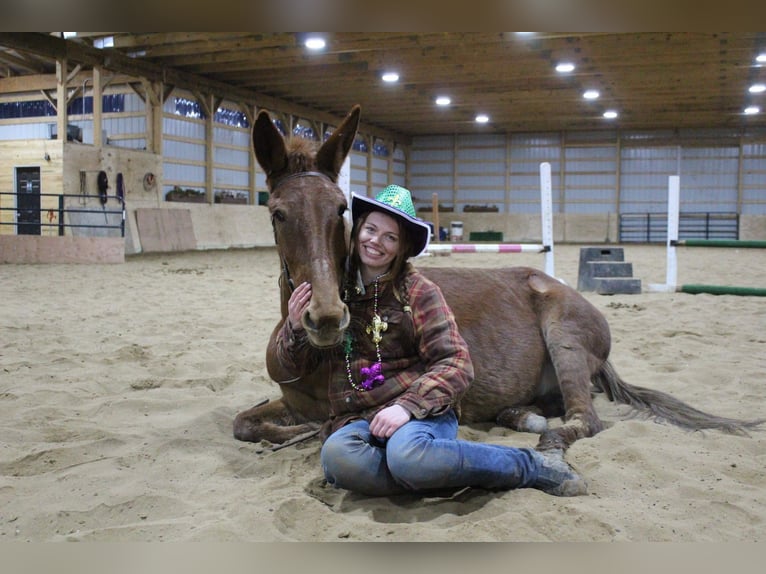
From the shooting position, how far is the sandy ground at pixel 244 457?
2.09m

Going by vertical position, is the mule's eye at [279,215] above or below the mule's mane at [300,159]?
below

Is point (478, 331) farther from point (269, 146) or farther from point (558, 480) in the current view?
point (269, 146)

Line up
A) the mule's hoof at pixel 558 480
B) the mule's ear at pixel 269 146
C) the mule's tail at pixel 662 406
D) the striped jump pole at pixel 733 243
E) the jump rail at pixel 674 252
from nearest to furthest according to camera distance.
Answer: the mule's hoof at pixel 558 480
the mule's ear at pixel 269 146
the mule's tail at pixel 662 406
the striped jump pole at pixel 733 243
the jump rail at pixel 674 252

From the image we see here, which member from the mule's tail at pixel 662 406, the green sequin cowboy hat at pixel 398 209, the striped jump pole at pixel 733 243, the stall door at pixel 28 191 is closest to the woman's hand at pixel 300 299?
the green sequin cowboy hat at pixel 398 209

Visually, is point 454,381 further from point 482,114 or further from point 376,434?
point 482,114

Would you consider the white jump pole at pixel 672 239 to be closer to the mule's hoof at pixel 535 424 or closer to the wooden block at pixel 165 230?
the mule's hoof at pixel 535 424

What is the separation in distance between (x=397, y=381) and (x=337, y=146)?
1033 millimetres

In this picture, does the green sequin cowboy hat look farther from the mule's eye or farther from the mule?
the mule's eye

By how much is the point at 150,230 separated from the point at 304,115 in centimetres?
950

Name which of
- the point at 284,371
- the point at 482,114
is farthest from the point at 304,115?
the point at 284,371

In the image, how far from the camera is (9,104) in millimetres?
19391

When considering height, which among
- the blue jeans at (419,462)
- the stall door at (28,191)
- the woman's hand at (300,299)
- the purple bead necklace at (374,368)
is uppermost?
the stall door at (28,191)

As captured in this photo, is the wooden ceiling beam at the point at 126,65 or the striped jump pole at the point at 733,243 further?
the wooden ceiling beam at the point at 126,65

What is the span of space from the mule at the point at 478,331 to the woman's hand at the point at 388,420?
332 mm
